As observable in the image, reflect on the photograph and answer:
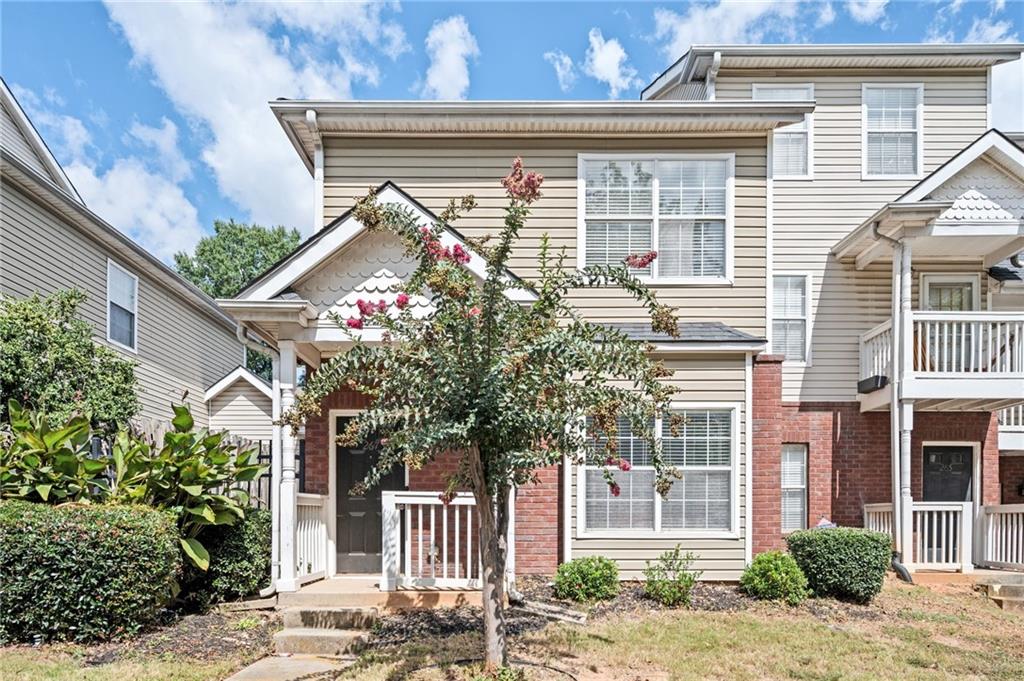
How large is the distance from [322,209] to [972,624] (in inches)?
381

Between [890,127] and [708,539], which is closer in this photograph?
[708,539]

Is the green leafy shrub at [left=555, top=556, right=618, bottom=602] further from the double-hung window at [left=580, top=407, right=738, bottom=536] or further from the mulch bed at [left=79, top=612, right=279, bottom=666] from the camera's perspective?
the mulch bed at [left=79, top=612, right=279, bottom=666]

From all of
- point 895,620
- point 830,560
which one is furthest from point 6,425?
point 895,620

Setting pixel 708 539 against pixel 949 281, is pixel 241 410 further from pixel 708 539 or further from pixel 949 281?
pixel 949 281

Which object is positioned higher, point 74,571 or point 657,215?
point 657,215

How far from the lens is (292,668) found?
5.90 meters

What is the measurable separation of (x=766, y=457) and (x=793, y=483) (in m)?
3.61

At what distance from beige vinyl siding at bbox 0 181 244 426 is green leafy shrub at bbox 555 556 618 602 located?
8.32 meters

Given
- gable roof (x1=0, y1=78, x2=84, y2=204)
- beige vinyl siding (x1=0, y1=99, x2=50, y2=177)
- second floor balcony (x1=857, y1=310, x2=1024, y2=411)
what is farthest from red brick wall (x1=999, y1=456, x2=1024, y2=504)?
beige vinyl siding (x1=0, y1=99, x2=50, y2=177)

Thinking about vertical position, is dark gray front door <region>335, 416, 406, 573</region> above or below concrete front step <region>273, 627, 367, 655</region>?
above

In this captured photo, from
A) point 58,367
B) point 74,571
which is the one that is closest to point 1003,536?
point 74,571

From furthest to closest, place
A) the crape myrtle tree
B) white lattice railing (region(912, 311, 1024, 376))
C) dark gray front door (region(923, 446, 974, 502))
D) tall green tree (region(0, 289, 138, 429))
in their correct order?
dark gray front door (region(923, 446, 974, 502))
white lattice railing (region(912, 311, 1024, 376))
tall green tree (region(0, 289, 138, 429))
the crape myrtle tree

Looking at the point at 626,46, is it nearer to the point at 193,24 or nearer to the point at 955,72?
the point at 955,72

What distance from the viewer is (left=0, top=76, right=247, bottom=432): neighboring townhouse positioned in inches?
425
